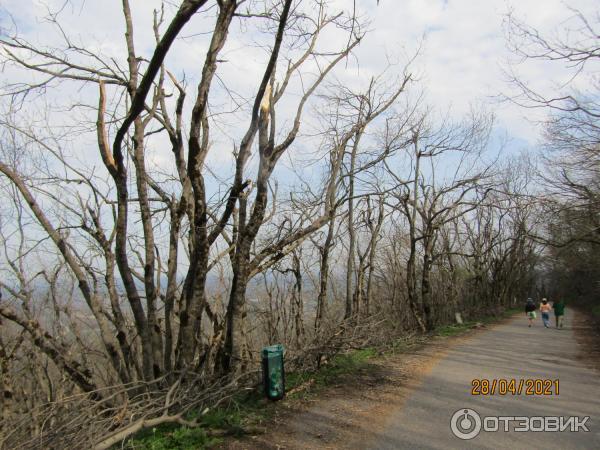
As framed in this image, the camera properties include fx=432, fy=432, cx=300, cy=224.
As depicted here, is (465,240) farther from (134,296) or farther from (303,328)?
(134,296)

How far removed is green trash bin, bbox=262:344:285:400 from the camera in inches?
237

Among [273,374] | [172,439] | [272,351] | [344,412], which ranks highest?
[272,351]

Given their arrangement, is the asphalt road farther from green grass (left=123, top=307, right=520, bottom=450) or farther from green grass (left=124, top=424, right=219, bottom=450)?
green grass (left=124, top=424, right=219, bottom=450)

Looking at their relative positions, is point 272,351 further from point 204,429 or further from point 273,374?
point 204,429

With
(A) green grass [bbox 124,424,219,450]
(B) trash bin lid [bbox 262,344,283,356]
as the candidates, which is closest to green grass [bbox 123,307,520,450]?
(A) green grass [bbox 124,424,219,450]

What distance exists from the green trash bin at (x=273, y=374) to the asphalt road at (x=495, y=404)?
159cm

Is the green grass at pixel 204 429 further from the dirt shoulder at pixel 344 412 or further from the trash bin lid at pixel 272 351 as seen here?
the trash bin lid at pixel 272 351

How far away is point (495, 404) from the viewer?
608cm

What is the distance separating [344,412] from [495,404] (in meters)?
2.18

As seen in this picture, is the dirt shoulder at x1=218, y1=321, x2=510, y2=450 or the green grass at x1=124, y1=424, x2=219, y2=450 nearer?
the green grass at x1=124, y1=424, x2=219, y2=450

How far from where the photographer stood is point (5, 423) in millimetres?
5598

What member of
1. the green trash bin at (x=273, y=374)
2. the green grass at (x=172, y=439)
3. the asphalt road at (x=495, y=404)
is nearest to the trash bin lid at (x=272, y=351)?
the green trash bin at (x=273, y=374)

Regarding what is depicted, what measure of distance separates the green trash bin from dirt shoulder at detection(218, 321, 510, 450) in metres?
0.18

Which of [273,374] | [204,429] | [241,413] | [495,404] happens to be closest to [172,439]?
[204,429]
